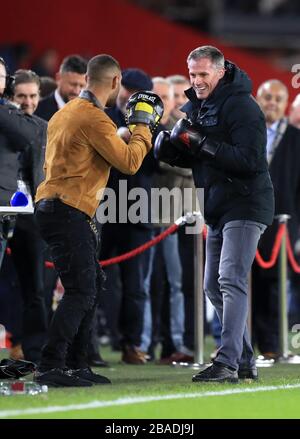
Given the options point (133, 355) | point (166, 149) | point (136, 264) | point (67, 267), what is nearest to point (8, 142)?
point (166, 149)

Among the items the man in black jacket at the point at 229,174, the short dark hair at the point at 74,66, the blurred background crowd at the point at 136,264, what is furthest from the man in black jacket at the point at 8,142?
the short dark hair at the point at 74,66

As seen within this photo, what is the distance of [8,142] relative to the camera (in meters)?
7.88

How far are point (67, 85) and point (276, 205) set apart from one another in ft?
6.38

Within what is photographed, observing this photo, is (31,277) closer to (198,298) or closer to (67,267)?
(198,298)

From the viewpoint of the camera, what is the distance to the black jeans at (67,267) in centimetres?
713

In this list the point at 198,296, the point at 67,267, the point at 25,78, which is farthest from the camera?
the point at 198,296

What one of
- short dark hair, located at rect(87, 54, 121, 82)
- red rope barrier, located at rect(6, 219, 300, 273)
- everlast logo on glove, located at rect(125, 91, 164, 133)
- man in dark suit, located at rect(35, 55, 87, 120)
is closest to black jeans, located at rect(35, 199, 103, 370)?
everlast logo on glove, located at rect(125, 91, 164, 133)

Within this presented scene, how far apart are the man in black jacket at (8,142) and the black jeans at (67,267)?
0.53 meters

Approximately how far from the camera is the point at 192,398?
21.9 feet

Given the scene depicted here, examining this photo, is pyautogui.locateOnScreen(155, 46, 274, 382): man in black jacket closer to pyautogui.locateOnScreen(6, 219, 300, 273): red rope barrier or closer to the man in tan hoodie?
the man in tan hoodie
